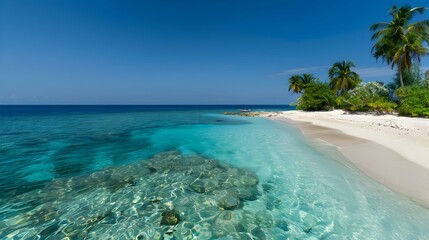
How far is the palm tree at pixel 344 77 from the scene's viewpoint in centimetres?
3741

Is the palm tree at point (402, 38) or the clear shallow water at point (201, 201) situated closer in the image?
the clear shallow water at point (201, 201)

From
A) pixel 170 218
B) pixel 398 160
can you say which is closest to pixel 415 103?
pixel 398 160

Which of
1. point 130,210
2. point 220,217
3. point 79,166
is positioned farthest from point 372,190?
point 79,166

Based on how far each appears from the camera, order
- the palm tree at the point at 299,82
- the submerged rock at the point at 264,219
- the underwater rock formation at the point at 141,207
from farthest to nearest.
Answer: the palm tree at the point at 299,82
the submerged rock at the point at 264,219
the underwater rock formation at the point at 141,207

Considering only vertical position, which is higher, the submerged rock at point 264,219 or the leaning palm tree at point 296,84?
the leaning palm tree at point 296,84

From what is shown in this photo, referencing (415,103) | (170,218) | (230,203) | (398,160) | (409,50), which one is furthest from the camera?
(409,50)

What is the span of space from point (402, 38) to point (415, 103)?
9.93m

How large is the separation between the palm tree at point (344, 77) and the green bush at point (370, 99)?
12290 millimetres

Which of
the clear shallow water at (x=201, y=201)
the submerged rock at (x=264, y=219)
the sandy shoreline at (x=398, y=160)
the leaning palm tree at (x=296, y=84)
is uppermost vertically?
the leaning palm tree at (x=296, y=84)

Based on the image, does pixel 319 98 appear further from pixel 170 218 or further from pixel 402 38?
pixel 170 218

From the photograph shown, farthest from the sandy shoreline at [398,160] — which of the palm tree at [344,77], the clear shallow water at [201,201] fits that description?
the palm tree at [344,77]

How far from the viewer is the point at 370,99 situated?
23.8 meters

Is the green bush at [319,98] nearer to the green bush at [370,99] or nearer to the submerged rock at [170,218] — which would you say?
the green bush at [370,99]

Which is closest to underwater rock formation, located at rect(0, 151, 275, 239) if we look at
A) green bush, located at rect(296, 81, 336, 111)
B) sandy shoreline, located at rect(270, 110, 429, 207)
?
sandy shoreline, located at rect(270, 110, 429, 207)
